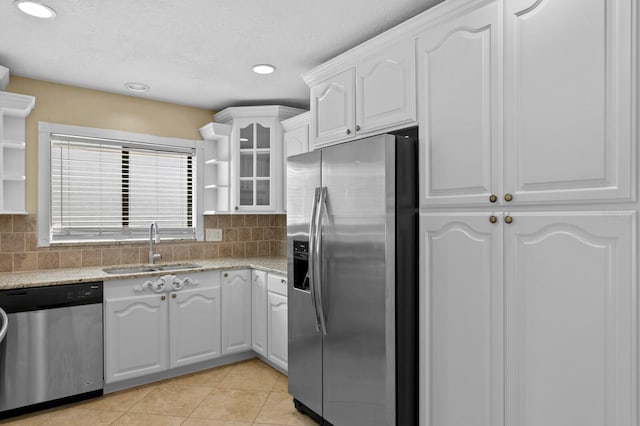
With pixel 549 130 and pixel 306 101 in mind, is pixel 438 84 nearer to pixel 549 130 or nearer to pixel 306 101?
pixel 549 130

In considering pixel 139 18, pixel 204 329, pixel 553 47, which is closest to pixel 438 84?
pixel 553 47

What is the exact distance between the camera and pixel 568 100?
1.46m

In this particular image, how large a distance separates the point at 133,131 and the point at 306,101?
1.58m

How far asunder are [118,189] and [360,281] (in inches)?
99.1

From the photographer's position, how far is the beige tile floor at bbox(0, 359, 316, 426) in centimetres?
258

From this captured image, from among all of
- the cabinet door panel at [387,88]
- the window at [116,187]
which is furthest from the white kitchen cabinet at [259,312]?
the cabinet door panel at [387,88]

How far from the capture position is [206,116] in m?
4.04

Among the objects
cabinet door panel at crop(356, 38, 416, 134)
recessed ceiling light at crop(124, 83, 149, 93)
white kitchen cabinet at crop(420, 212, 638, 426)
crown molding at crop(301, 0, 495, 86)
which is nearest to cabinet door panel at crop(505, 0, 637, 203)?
white kitchen cabinet at crop(420, 212, 638, 426)

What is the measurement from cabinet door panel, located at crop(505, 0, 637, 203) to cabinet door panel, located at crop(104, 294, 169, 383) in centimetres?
264

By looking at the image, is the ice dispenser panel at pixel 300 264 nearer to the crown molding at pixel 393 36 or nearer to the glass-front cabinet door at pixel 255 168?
the crown molding at pixel 393 36

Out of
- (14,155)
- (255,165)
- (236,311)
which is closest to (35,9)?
(14,155)

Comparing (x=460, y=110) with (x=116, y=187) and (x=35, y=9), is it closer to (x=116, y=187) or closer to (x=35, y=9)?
(x=35, y=9)

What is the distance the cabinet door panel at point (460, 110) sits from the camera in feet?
5.58

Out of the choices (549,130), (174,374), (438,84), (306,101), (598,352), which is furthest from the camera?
(306,101)
